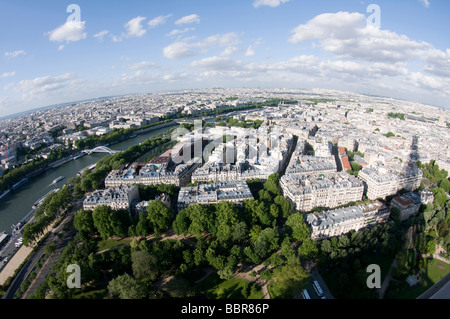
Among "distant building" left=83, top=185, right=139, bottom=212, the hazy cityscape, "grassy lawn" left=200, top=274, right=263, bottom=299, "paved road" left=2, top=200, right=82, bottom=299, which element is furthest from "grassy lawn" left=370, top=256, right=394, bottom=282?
"paved road" left=2, top=200, right=82, bottom=299

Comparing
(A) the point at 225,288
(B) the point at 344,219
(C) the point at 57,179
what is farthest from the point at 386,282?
(C) the point at 57,179

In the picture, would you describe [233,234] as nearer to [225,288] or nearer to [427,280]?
[225,288]

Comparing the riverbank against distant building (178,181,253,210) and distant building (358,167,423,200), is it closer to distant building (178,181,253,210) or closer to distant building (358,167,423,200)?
distant building (178,181,253,210)

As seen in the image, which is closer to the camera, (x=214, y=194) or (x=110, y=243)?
(x=110, y=243)

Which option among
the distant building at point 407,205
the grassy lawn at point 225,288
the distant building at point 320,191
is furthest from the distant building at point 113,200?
A: the distant building at point 407,205

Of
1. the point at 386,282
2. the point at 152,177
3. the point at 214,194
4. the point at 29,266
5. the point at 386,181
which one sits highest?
the point at 152,177

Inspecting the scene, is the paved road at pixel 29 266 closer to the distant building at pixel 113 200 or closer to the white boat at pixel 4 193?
the distant building at pixel 113 200
